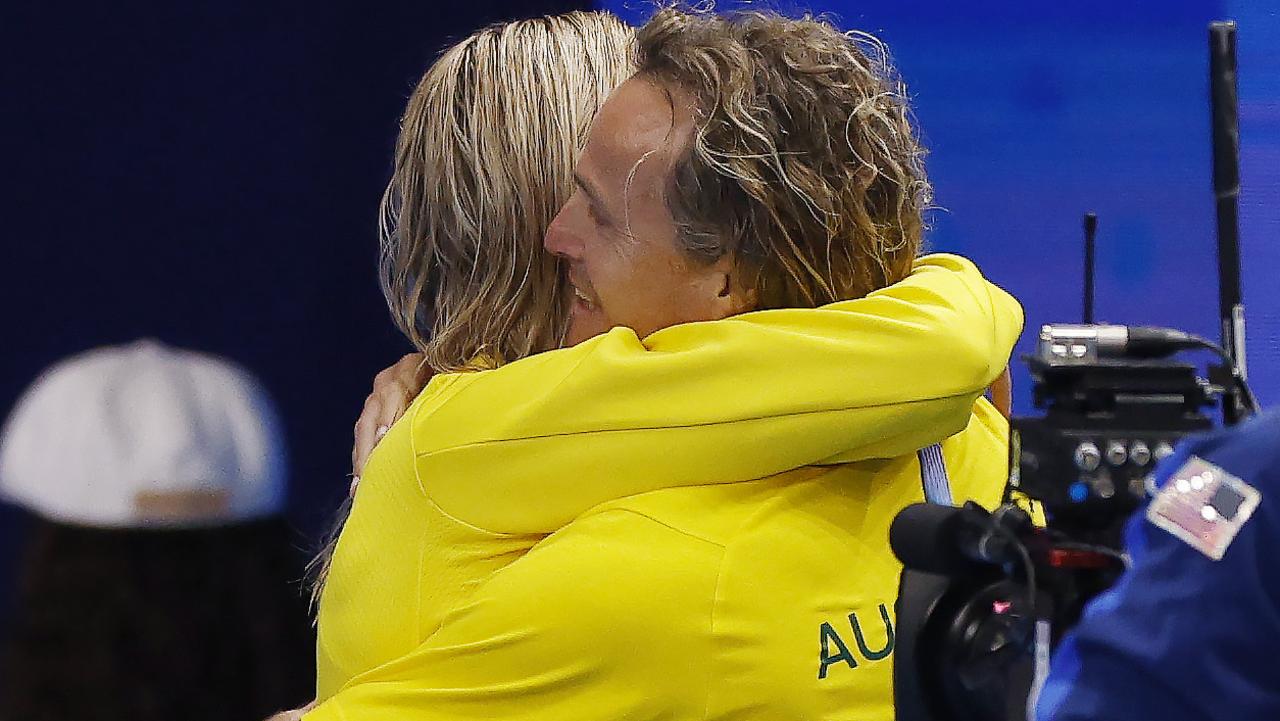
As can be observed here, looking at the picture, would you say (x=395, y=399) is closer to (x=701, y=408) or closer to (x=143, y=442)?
(x=701, y=408)

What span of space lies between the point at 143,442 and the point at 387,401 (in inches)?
29.8

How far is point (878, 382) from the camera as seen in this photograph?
39.3 inches

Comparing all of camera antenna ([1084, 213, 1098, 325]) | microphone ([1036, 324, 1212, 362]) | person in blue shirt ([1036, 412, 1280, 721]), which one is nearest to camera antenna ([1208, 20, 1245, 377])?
camera antenna ([1084, 213, 1098, 325])

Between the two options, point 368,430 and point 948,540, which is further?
point 368,430

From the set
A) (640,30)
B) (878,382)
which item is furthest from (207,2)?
(878,382)

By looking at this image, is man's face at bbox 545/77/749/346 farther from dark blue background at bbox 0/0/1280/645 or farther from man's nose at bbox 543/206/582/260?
dark blue background at bbox 0/0/1280/645

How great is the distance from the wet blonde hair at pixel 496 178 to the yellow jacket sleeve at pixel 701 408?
22 centimetres

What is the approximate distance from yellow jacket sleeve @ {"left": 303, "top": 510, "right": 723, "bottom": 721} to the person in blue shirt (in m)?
0.29

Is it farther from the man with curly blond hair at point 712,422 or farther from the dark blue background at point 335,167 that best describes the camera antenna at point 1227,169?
the dark blue background at point 335,167

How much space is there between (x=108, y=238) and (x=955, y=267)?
133 cm

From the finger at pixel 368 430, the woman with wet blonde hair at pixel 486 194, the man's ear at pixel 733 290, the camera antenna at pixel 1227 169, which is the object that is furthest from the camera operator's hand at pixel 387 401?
the camera antenna at pixel 1227 169

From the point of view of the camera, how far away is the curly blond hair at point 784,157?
110cm

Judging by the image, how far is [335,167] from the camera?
7.17 feet

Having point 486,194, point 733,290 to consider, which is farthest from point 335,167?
point 733,290
